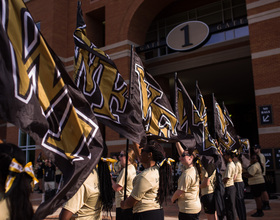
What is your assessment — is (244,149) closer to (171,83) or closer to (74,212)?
(74,212)

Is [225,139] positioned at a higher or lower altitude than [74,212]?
higher

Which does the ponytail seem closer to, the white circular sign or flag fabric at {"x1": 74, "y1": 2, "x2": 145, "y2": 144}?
flag fabric at {"x1": 74, "y1": 2, "x2": 145, "y2": 144}

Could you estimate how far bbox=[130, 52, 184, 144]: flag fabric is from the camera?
5.44 meters

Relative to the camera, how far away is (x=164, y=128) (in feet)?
18.8

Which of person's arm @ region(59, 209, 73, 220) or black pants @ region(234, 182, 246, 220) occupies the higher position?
person's arm @ region(59, 209, 73, 220)

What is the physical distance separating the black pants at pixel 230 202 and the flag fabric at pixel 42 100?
532cm

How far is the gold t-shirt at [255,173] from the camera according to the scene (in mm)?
8837

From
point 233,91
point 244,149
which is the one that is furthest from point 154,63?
point 244,149

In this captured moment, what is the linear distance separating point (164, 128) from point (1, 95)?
4057mm

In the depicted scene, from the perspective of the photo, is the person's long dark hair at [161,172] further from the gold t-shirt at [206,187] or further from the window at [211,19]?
the window at [211,19]

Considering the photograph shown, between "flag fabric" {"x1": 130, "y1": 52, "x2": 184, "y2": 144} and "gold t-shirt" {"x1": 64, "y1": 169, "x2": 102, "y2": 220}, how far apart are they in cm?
223

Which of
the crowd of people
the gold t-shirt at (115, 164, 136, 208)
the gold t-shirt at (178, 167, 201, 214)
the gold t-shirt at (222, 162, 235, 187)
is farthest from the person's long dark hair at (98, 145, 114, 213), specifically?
the gold t-shirt at (222, 162, 235, 187)

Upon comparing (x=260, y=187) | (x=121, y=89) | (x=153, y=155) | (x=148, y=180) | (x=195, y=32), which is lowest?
(x=260, y=187)

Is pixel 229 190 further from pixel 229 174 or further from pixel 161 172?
pixel 161 172
